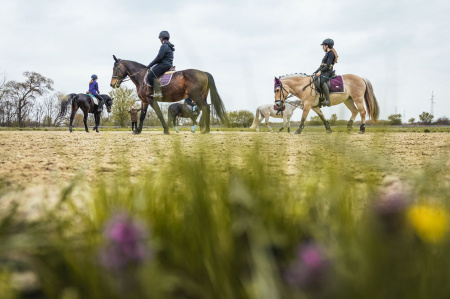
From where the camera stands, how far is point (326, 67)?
40.3 feet

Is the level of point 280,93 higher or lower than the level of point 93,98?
lower

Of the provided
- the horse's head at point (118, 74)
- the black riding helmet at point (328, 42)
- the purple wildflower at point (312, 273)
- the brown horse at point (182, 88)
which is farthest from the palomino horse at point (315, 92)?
the purple wildflower at point (312, 273)

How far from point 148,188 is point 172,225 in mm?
356

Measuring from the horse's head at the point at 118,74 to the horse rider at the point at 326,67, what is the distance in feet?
22.6

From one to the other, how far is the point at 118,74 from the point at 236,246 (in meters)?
12.2

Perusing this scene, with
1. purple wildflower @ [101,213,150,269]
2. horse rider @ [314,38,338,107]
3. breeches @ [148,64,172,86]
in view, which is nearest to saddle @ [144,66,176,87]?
breeches @ [148,64,172,86]

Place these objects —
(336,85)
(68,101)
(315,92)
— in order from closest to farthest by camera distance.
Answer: (315,92), (336,85), (68,101)

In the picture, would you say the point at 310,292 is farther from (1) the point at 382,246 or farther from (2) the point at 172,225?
(2) the point at 172,225

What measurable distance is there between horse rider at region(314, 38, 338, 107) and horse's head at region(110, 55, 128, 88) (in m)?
6.87

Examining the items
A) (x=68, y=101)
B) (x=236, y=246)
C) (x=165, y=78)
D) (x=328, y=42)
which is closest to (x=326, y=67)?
(x=328, y=42)

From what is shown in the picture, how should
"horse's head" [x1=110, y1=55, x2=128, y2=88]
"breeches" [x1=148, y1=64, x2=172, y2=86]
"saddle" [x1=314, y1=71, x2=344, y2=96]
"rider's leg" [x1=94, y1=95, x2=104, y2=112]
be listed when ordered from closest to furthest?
"breeches" [x1=148, y1=64, x2=172, y2=86]
"horse's head" [x1=110, y1=55, x2=128, y2=88]
"saddle" [x1=314, y1=71, x2=344, y2=96]
"rider's leg" [x1=94, y1=95, x2=104, y2=112]

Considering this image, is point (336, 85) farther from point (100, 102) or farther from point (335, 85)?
point (100, 102)

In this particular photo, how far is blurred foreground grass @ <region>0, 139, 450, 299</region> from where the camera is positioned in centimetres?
60

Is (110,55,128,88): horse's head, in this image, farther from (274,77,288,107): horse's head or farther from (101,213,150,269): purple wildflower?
(101,213,150,269): purple wildflower
